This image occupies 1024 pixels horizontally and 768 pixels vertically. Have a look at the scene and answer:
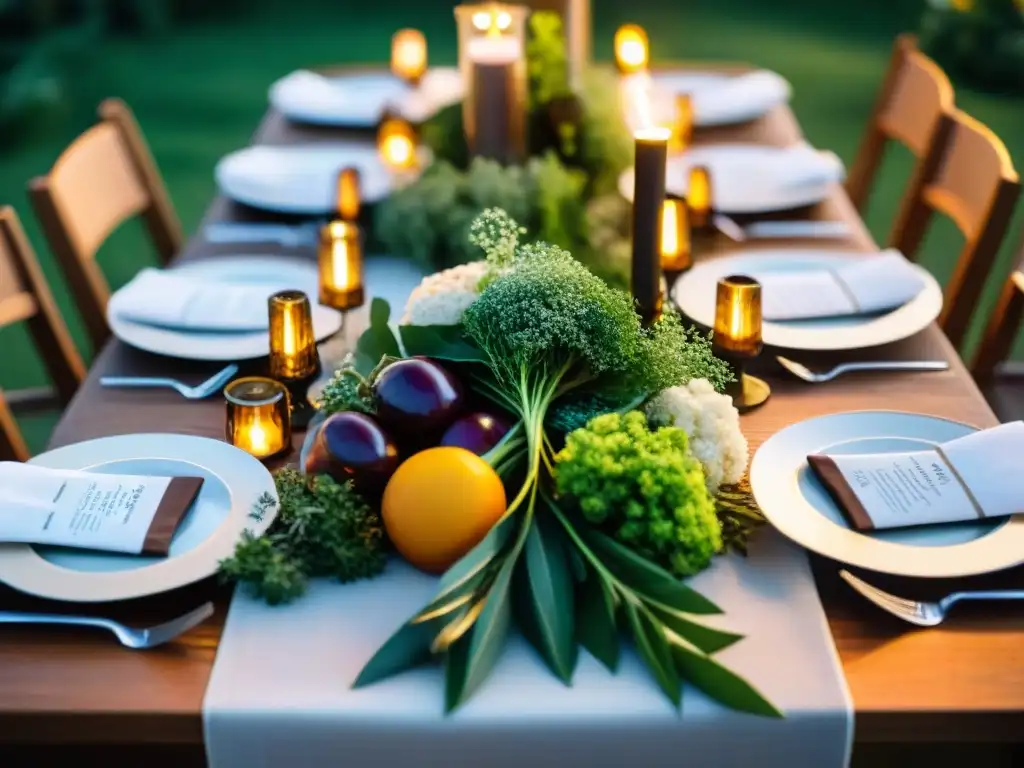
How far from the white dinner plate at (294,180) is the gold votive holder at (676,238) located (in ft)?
1.61

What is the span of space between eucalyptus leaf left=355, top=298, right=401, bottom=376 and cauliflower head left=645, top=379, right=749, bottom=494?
0.99ft

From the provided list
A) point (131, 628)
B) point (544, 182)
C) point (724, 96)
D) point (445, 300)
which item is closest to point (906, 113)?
point (724, 96)

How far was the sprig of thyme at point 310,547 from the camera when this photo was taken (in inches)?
41.3

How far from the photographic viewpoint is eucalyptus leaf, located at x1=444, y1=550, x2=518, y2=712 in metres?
0.93

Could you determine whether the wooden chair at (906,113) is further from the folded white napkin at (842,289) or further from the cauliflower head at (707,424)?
the cauliflower head at (707,424)

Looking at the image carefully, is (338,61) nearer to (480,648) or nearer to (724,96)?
(724,96)

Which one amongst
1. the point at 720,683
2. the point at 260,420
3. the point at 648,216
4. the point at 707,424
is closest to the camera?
the point at 720,683

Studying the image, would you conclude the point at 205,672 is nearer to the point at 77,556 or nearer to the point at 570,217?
the point at 77,556

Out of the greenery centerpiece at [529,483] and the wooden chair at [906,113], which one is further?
the wooden chair at [906,113]

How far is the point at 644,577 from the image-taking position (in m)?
1.01

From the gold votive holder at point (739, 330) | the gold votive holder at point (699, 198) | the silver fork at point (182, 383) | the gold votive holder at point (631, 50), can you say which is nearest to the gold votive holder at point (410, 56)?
the gold votive holder at point (631, 50)

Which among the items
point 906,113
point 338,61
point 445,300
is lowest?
point 338,61

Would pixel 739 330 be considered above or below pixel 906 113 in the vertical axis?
above

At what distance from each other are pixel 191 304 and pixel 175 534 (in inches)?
22.0
